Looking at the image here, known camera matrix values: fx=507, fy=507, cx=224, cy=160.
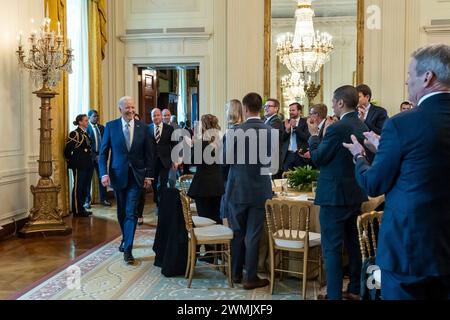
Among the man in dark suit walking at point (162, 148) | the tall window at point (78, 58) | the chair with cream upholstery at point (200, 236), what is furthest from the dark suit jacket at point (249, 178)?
the tall window at point (78, 58)

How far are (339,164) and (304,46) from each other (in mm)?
5966

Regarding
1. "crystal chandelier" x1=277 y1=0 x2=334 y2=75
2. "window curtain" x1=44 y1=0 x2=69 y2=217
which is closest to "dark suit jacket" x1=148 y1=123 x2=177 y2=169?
"window curtain" x1=44 y1=0 x2=69 y2=217

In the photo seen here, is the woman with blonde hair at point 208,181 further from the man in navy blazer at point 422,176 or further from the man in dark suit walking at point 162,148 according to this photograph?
the man in navy blazer at point 422,176

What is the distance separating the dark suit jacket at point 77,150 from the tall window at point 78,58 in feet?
1.84

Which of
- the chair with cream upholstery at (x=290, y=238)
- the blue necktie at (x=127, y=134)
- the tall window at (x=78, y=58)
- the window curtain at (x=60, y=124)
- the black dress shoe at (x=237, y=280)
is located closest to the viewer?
the chair with cream upholstery at (x=290, y=238)

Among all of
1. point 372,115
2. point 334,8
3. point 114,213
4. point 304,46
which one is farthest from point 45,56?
point 334,8

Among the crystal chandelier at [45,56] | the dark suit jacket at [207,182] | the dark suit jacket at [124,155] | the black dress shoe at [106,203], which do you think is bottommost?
the black dress shoe at [106,203]

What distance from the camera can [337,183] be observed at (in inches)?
139

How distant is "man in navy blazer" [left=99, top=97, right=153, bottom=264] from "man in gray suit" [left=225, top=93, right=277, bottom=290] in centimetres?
124

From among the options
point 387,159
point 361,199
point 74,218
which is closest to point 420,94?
point 387,159

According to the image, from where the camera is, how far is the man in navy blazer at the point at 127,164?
518cm

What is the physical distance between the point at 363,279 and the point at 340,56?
22.1 feet

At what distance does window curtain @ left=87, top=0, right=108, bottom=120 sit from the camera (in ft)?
29.3
